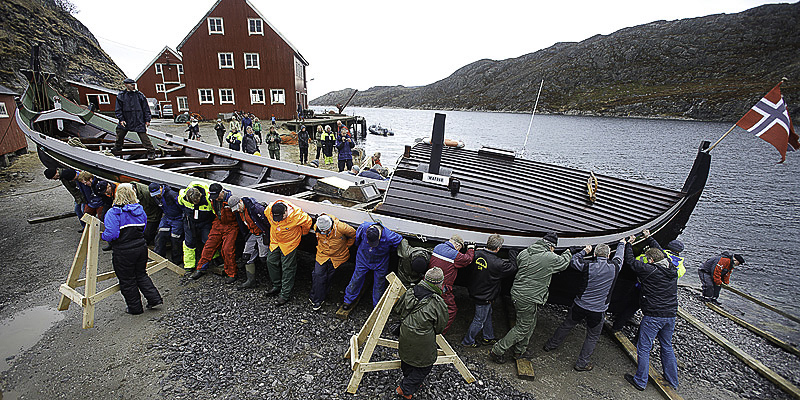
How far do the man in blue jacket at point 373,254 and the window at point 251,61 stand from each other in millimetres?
28522

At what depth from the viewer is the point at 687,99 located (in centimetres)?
7781

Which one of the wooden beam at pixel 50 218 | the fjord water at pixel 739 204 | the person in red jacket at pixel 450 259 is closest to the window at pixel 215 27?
the fjord water at pixel 739 204

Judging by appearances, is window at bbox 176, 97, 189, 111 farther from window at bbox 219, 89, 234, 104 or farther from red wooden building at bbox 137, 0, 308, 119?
window at bbox 219, 89, 234, 104

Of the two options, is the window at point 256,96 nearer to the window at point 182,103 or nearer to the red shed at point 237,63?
the red shed at point 237,63

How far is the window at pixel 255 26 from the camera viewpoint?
88.4 feet

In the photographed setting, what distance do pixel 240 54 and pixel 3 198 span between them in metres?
22.1

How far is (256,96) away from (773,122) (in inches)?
1212

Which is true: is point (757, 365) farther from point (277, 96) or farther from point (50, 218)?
point (277, 96)

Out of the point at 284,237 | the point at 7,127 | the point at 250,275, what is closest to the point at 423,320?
the point at 284,237

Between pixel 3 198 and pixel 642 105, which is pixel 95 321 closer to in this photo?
pixel 3 198

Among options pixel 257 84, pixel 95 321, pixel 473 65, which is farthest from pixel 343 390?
pixel 473 65

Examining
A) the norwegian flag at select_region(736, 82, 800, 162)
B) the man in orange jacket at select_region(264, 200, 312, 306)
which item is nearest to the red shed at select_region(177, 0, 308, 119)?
the man in orange jacket at select_region(264, 200, 312, 306)

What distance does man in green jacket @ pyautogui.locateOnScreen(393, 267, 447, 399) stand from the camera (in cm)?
331

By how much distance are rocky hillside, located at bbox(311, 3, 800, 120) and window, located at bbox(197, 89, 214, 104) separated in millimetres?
87807
